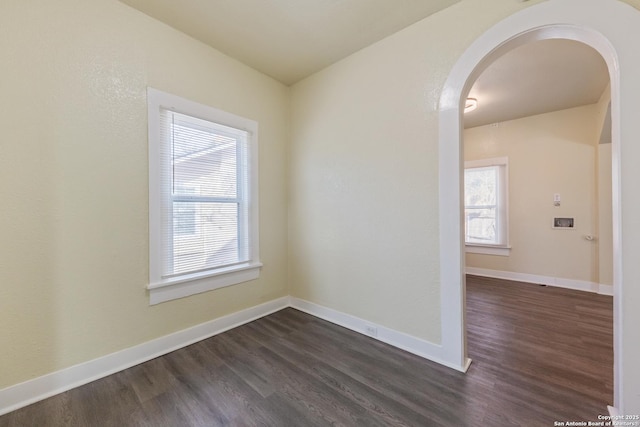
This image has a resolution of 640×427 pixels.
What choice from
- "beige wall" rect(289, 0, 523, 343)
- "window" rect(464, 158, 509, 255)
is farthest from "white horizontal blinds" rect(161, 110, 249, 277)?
"window" rect(464, 158, 509, 255)

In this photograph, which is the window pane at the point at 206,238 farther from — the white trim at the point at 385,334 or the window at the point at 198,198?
the white trim at the point at 385,334

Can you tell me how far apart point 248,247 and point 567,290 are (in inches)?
180

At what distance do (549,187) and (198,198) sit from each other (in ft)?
16.5

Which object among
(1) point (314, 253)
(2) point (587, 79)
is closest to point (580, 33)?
(2) point (587, 79)

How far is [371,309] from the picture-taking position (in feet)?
7.85

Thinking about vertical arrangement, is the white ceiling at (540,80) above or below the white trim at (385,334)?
above

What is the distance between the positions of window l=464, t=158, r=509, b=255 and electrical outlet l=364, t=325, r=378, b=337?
2.91 m

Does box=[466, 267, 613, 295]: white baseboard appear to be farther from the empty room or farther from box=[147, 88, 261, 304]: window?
box=[147, 88, 261, 304]: window

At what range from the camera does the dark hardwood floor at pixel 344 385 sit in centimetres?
144

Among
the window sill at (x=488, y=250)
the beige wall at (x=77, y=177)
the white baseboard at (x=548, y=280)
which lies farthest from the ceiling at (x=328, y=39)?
the white baseboard at (x=548, y=280)

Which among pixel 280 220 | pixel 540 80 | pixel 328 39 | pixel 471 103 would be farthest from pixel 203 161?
pixel 540 80

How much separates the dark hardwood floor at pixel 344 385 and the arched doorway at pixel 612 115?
27 centimetres

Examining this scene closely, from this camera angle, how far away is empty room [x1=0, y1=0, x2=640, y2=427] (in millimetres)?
1500

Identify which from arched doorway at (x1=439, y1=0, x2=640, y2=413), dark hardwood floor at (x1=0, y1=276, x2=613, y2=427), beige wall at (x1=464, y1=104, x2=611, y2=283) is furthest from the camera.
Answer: beige wall at (x1=464, y1=104, x2=611, y2=283)
